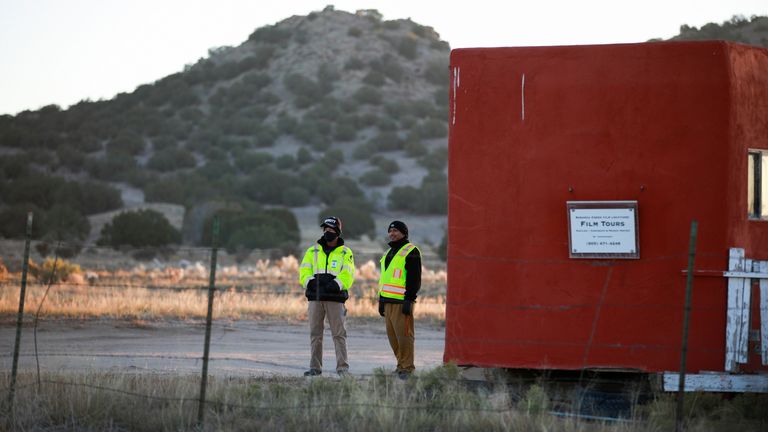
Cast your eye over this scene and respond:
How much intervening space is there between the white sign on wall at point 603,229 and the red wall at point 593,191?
0.11m

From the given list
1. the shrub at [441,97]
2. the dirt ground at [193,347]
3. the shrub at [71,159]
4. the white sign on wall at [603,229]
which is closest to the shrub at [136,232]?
the dirt ground at [193,347]

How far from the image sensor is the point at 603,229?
11195mm

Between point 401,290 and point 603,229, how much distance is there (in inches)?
101

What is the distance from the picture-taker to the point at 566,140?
11.4 metres

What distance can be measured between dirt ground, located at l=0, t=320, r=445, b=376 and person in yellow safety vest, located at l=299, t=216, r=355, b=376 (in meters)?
1.01

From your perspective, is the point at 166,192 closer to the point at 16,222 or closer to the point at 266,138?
the point at 16,222

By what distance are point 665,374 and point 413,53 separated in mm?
77852

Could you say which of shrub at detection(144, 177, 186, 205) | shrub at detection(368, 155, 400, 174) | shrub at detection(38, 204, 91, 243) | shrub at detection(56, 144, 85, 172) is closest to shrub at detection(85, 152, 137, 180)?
shrub at detection(56, 144, 85, 172)

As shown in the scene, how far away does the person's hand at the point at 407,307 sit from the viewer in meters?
12.3

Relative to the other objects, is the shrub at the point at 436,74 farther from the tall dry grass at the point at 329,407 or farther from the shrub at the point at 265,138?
the tall dry grass at the point at 329,407

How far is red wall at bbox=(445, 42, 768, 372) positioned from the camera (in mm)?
11188

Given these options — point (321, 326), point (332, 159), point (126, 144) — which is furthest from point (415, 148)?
point (321, 326)

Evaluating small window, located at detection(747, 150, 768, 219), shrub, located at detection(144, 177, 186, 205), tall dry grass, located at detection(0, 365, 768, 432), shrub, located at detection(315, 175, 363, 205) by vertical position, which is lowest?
tall dry grass, located at detection(0, 365, 768, 432)

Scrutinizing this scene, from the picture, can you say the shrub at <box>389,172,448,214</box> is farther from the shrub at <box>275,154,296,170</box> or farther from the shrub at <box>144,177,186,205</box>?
the shrub at <box>144,177,186,205</box>
